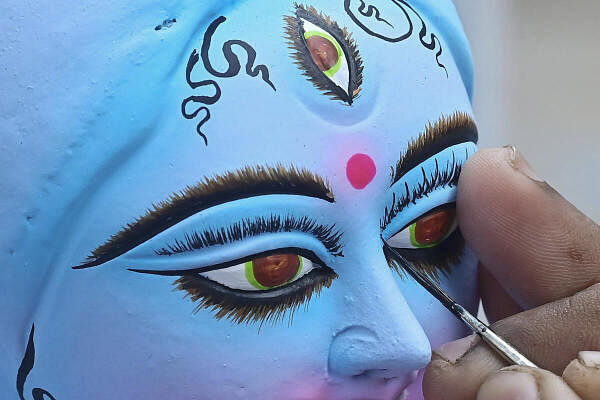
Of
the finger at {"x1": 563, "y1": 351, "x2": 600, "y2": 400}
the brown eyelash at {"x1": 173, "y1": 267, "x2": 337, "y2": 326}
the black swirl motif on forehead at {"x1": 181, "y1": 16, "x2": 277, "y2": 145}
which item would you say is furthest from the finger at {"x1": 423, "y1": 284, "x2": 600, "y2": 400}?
the black swirl motif on forehead at {"x1": 181, "y1": 16, "x2": 277, "y2": 145}

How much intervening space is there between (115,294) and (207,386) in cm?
16

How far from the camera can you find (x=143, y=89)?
0.90m

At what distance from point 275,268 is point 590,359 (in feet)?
1.26

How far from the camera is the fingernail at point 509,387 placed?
0.86 meters

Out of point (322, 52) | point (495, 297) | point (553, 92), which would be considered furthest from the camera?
point (553, 92)

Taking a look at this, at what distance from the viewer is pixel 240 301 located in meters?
0.91

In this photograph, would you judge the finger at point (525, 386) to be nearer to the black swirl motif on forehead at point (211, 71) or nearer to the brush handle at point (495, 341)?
the brush handle at point (495, 341)

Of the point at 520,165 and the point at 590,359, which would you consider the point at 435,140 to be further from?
the point at 590,359

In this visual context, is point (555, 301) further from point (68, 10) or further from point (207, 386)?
point (68, 10)

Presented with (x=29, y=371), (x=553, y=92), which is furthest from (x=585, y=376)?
(x=553, y=92)

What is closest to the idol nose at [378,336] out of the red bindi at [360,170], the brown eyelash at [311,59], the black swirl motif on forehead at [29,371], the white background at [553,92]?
the red bindi at [360,170]

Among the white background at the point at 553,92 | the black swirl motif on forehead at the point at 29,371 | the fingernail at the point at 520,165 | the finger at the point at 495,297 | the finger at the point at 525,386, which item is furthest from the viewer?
the white background at the point at 553,92

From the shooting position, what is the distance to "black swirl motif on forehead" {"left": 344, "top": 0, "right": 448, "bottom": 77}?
3.32 ft

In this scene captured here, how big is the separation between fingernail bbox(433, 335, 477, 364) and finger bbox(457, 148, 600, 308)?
15cm
